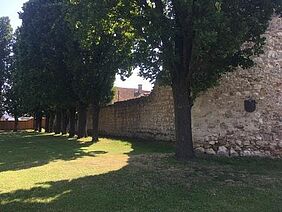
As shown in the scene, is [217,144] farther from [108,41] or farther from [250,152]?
[108,41]

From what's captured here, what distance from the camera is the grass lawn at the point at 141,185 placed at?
313 inches

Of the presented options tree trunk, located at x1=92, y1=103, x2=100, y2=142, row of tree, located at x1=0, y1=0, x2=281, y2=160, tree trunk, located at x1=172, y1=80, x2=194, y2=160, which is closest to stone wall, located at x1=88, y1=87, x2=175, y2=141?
tree trunk, located at x1=92, y1=103, x2=100, y2=142

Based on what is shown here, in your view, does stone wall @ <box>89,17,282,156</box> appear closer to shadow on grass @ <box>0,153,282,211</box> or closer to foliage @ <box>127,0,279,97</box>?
foliage @ <box>127,0,279,97</box>

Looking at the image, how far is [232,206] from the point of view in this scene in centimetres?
797

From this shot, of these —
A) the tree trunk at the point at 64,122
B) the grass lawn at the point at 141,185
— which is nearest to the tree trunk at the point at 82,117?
the tree trunk at the point at 64,122

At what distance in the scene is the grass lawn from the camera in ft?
26.0

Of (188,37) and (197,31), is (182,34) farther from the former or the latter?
(197,31)

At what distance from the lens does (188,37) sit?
12.3m

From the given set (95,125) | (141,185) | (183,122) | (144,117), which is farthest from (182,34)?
(95,125)

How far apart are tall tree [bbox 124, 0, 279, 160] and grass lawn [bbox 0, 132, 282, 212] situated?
1.88m

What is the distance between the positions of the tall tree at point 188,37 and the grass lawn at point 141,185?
188 centimetres

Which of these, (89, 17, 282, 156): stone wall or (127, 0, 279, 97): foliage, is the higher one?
(127, 0, 279, 97): foliage

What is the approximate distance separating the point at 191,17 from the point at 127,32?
3.80m

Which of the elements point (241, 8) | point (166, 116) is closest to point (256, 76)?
point (241, 8)
